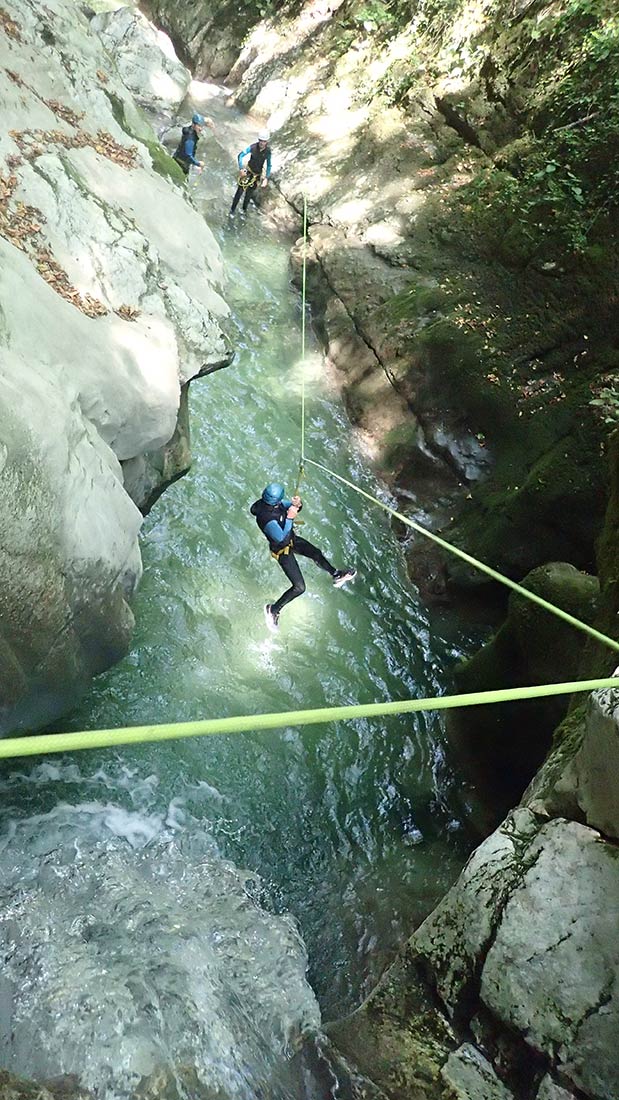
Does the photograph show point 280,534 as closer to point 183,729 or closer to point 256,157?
point 183,729

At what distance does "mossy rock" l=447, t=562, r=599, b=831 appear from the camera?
5793mm

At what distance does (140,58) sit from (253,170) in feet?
19.0

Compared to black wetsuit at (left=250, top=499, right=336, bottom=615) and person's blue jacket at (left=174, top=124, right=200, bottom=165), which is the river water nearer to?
black wetsuit at (left=250, top=499, right=336, bottom=615)

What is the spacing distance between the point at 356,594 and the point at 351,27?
43.1 feet

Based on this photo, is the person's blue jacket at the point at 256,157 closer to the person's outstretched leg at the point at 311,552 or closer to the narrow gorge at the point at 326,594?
the narrow gorge at the point at 326,594

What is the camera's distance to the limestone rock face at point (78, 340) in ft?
13.6

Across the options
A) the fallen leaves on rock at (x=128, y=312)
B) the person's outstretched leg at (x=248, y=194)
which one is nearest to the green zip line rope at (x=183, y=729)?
the fallen leaves on rock at (x=128, y=312)

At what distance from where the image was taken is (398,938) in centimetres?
479

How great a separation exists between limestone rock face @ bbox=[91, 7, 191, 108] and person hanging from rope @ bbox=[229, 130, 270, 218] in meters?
4.58

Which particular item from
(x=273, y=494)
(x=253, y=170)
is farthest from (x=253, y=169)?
(x=273, y=494)

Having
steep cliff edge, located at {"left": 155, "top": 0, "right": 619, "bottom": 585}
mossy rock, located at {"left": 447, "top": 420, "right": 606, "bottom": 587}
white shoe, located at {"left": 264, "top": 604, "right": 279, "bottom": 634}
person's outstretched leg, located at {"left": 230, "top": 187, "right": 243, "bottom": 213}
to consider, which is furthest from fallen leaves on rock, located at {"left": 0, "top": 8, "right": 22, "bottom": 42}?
person's outstretched leg, located at {"left": 230, "top": 187, "right": 243, "bottom": 213}

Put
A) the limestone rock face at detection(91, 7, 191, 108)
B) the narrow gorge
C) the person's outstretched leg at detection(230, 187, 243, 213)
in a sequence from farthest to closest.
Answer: the limestone rock face at detection(91, 7, 191, 108), the person's outstretched leg at detection(230, 187, 243, 213), the narrow gorge

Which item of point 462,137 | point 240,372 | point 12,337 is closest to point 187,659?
point 12,337

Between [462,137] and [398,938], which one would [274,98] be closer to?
[462,137]
